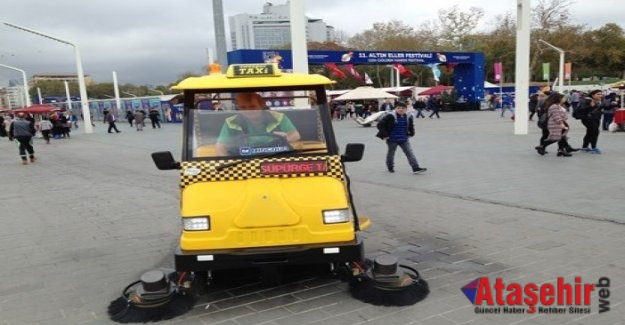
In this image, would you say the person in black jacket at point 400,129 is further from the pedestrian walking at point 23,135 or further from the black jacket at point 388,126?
the pedestrian walking at point 23,135

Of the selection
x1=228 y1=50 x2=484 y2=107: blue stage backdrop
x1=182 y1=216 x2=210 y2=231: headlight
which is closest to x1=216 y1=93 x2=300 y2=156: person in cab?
x1=182 y1=216 x2=210 y2=231: headlight

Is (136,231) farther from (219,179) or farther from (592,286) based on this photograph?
(592,286)

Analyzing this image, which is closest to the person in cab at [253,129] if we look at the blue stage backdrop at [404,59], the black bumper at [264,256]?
the black bumper at [264,256]

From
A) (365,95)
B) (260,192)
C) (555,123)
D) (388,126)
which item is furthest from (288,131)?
(365,95)

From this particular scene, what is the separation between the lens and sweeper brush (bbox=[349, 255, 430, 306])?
4.10 metres

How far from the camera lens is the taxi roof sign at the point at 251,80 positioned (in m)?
4.48

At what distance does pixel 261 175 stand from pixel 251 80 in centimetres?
89

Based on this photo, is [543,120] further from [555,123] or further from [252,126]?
[252,126]

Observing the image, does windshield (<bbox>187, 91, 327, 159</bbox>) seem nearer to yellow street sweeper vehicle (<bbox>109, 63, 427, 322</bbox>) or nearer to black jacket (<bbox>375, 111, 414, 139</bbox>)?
yellow street sweeper vehicle (<bbox>109, 63, 427, 322</bbox>)

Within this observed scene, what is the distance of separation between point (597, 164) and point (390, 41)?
52983 mm

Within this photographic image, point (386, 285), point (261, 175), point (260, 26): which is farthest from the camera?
point (260, 26)

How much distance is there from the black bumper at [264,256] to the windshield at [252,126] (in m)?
0.96

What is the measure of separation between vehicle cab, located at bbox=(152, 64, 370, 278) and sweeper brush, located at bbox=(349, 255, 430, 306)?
0.29 meters

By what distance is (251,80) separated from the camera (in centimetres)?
452
